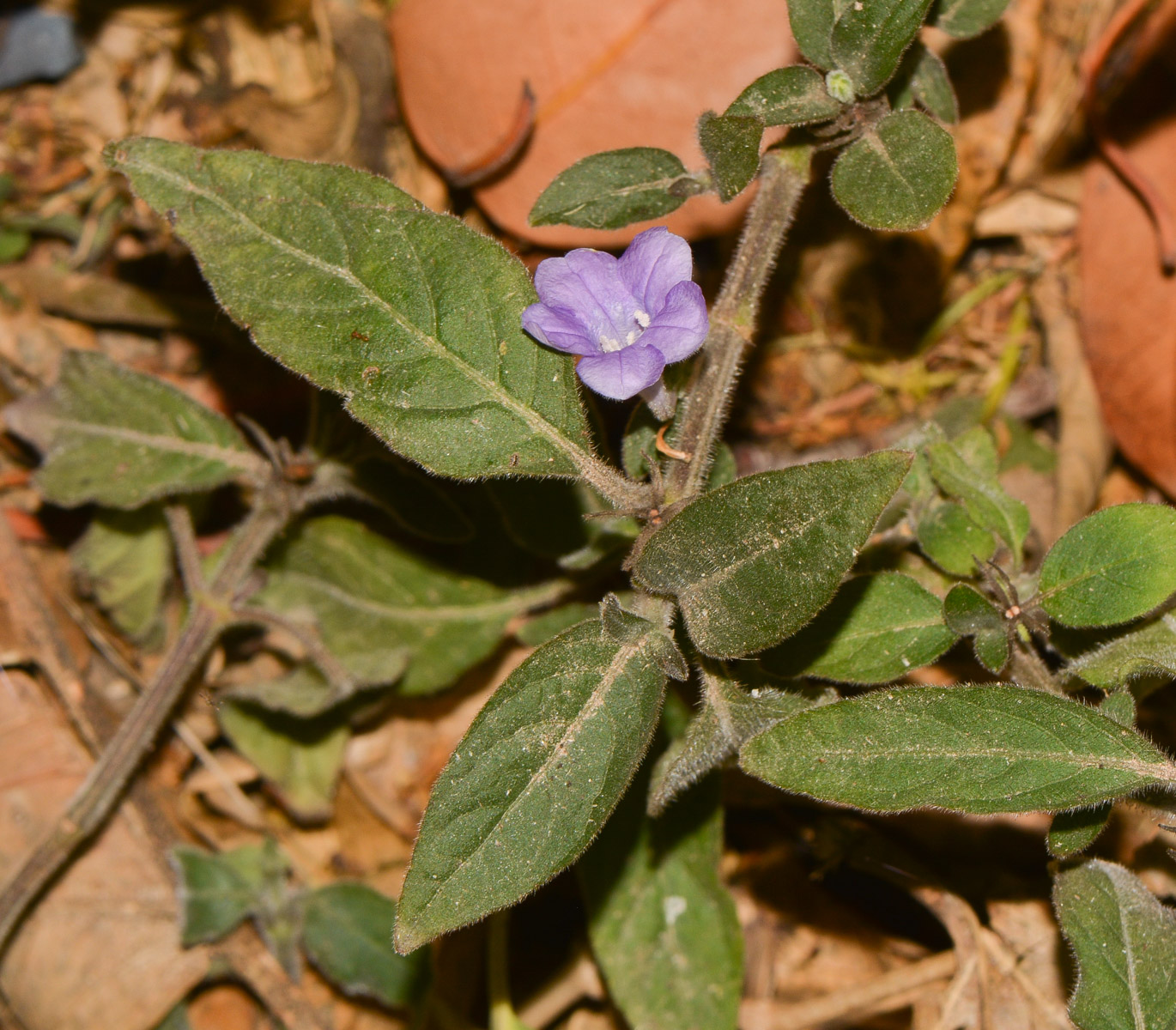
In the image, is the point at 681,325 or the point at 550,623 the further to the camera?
the point at 550,623

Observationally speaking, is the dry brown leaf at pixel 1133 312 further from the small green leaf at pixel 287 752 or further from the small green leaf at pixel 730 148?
the small green leaf at pixel 287 752

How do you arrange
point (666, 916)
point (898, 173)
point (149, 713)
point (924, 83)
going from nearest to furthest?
1. point (898, 173)
2. point (924, 83)
3. point (666, 916)
4. point (149, 713)

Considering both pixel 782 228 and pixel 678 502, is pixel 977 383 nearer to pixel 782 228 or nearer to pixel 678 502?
pixel 782 228

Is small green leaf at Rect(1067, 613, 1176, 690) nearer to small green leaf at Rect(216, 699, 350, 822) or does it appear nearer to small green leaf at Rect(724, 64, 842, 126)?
small green leaf at Rect(724, 64, 842, 126)

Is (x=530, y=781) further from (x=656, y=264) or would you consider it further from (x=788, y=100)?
(x=788, y=100)

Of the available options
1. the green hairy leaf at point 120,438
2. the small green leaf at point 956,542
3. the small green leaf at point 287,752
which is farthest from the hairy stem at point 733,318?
the small green leaf at point 287,752

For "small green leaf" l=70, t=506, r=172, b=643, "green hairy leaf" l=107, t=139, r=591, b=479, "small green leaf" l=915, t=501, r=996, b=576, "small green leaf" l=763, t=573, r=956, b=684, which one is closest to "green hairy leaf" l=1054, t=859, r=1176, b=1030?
"small green leaf" l=763, t=573, r=956, b=684

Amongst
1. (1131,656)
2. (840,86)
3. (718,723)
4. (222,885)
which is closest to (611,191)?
(840,86)
